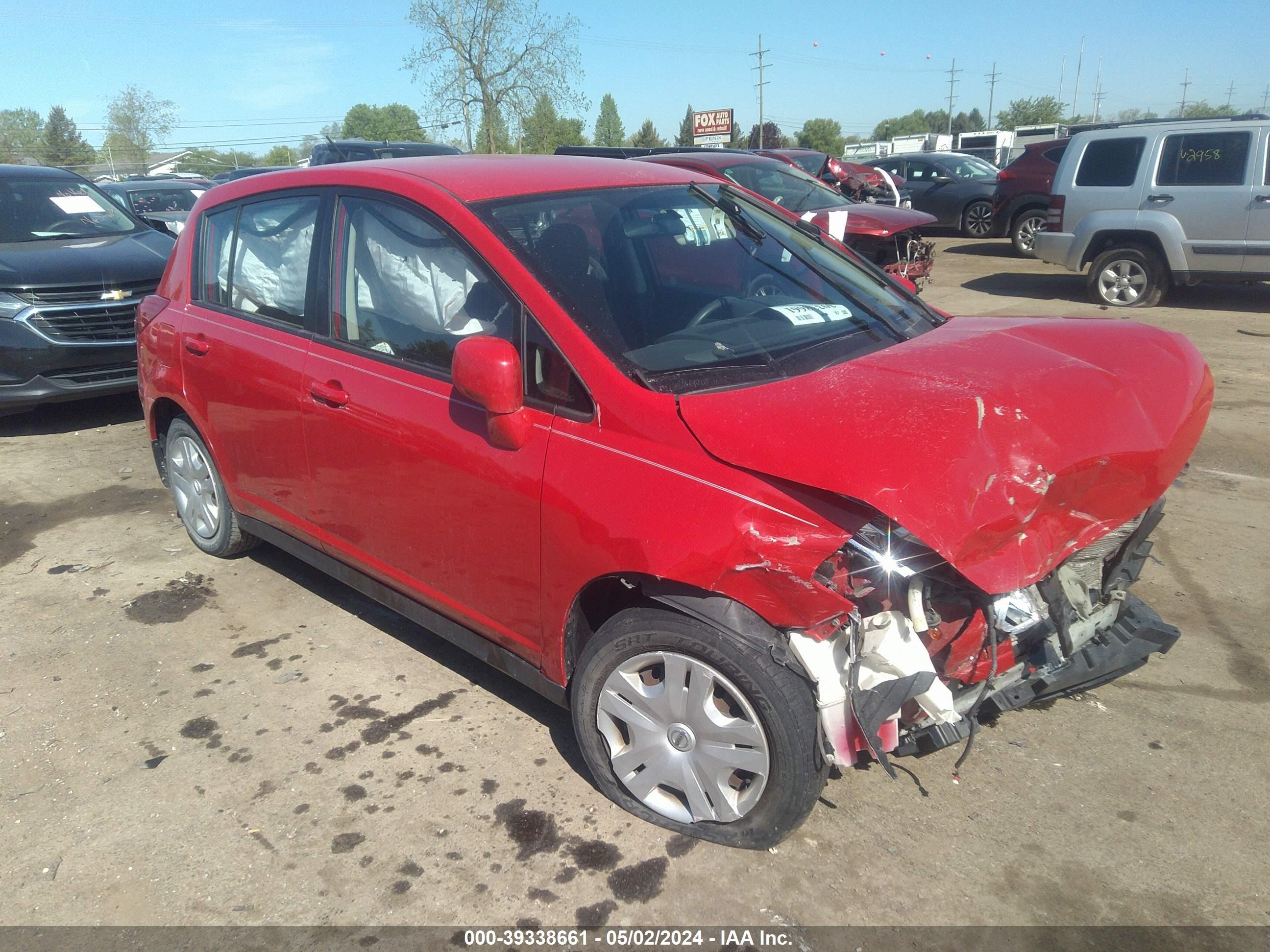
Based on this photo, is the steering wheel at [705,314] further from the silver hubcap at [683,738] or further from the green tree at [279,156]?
the green tree at [279,156]

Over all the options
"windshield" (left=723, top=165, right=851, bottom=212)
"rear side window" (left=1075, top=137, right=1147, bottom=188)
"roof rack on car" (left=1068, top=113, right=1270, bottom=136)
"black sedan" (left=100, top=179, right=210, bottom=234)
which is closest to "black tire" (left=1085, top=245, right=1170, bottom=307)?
"rear side window" (left=1075, top=137, right=1147, bottom=188)

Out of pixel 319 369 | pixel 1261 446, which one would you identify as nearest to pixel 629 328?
pixel 319 369

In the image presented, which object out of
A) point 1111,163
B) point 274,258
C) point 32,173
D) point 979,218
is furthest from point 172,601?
point 979,218

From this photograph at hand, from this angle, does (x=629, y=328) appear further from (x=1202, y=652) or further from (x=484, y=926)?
(x=1202, y=652)

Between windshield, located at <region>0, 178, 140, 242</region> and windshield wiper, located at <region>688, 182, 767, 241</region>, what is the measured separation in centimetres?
639

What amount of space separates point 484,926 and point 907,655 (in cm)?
131

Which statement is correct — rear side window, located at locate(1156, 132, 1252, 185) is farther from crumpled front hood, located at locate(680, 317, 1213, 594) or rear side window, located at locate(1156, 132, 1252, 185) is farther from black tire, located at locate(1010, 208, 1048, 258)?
crumpled front hood, located at locate(680, 317, 1213, 594)

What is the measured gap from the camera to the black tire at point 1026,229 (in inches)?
551

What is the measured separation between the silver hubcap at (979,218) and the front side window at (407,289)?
16129mm

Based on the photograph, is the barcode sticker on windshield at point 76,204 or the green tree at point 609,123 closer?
the barcode sticker on windshield at point 76,204

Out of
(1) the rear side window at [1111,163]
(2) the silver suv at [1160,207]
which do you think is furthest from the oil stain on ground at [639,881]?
(1) the rear side window at [1111,163]

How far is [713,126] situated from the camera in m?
49.3

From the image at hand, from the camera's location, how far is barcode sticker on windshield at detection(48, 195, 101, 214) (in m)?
7.83

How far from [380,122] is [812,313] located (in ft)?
367
